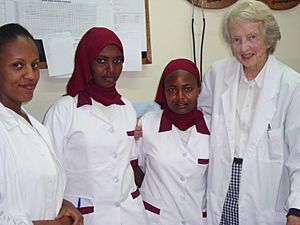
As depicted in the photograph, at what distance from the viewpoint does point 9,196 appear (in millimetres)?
1140

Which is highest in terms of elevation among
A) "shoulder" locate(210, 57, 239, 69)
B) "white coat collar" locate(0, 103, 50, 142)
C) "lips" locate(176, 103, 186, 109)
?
"shoulder" locate(210, 57, 239, 69)

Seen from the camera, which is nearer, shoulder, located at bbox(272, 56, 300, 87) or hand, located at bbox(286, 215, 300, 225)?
hand, located at bbox(286, 215, 300, 225)

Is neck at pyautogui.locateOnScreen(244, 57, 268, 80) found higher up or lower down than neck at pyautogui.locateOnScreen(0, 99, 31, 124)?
higher up

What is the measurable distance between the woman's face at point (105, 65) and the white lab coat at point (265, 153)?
0.52 metres

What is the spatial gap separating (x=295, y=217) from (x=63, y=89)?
4.44 feet

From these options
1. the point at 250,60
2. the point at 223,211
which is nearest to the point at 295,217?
the point at 223,211

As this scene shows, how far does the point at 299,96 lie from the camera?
1.53 m

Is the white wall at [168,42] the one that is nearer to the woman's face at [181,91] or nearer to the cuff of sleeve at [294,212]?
the woman's face at [181,91]

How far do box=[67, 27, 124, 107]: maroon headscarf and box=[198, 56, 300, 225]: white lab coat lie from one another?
1.73 feet

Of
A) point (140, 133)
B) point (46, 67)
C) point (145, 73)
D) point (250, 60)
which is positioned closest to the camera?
point (250, 60)

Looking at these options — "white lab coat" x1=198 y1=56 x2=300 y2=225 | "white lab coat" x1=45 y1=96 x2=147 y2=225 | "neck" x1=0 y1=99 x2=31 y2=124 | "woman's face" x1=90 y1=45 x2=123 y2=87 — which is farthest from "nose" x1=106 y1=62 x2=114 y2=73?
"white lab coat" x1=198 y1=56 x2=300 y2=225

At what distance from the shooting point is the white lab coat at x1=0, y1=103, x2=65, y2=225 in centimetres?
114

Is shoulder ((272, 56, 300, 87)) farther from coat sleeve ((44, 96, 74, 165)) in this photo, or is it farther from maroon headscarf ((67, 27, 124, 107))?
coat sleeve ((44, 96, 74, 165))

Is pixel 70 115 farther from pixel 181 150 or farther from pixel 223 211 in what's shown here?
pixel 223 211
